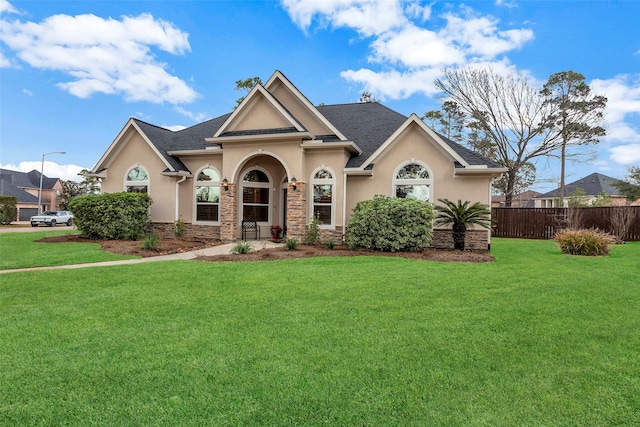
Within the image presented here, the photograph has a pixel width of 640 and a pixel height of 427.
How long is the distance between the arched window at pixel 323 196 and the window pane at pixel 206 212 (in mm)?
4773

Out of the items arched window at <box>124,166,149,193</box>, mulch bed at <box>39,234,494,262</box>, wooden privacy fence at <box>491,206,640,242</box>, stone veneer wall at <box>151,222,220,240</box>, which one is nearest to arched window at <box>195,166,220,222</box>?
stone veneer wall at <box>151,222,220,240</box>

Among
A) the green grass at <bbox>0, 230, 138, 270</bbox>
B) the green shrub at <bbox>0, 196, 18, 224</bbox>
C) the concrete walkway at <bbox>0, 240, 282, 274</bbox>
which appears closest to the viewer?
the concrete walkway at <bbox>0, 240, 282, 274</bbox>

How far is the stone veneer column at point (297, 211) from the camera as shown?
45.8 ft

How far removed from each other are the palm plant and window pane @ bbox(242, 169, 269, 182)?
26.0 feet

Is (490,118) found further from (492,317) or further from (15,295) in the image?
(15,295)

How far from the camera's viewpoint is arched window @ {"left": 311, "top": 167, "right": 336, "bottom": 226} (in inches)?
559

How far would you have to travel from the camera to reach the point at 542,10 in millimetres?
15703

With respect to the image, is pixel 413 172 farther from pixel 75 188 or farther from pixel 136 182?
pixel 75 188

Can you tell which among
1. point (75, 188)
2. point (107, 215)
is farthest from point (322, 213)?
point (75, 188)

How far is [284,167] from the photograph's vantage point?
48.1ft

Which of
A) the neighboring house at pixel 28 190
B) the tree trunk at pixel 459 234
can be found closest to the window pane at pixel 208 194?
the tree trunk at pixel 459 234

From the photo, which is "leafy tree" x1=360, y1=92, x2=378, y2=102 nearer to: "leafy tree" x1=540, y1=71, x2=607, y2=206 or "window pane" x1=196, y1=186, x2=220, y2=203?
"leafy tree" x1=540, y1=71, x2=607, y2=206

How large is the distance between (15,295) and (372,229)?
9.13m

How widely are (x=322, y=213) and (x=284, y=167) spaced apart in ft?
8.29
